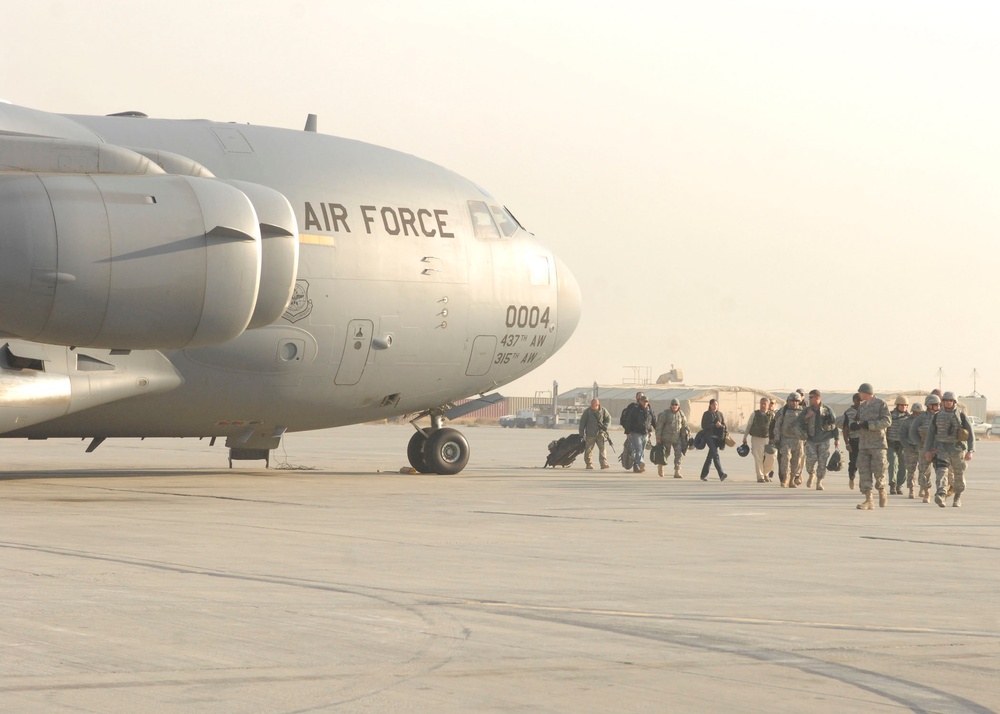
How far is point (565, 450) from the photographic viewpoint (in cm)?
3253

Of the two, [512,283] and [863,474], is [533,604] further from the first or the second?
[512,283]

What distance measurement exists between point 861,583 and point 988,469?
2979 centimetres

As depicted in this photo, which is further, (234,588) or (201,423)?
(201,423)

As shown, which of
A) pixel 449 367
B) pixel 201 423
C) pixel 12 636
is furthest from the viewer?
pixel 449 367

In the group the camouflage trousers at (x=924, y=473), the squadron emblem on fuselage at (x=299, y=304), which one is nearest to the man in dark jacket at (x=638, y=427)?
the camouflage trousers at (x=924, y=473)

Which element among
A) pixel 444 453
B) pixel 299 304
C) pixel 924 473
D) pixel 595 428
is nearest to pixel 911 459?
pixel 924 473

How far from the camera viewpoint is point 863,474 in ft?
68.7

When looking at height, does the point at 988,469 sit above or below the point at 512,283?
below

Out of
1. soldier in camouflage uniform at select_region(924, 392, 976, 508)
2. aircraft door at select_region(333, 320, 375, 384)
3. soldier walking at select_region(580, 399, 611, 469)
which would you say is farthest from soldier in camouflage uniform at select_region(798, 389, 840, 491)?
aircraft door at select_region(333, 320, 375, 384)

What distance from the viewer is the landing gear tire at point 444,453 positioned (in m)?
26.3

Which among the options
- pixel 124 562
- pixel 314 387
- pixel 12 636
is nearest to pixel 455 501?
pixel 314 387

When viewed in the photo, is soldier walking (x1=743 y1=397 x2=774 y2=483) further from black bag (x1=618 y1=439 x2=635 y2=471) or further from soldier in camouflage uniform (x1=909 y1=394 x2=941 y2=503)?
soldier in camouflage uniform (x1=909 y1=394 x2=941 y2=503)

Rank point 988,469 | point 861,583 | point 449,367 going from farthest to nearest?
point 988,469 → point 449,367 → point 861,583

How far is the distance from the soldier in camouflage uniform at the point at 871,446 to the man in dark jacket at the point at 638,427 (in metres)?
9.84
